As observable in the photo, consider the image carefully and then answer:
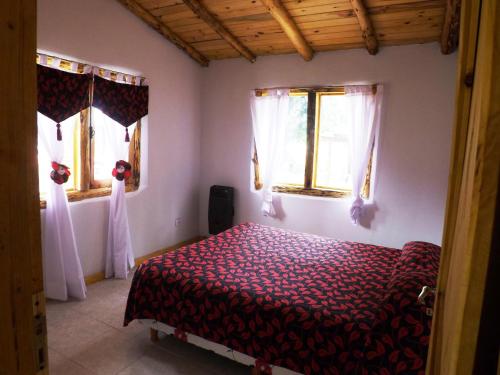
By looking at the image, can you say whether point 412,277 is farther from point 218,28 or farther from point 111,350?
point 218,28

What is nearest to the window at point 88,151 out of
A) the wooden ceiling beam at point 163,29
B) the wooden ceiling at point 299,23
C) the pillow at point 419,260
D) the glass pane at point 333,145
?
the wooden ceiling beam at point 163,29

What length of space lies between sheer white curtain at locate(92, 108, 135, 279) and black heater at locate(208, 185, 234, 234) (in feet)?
3.95

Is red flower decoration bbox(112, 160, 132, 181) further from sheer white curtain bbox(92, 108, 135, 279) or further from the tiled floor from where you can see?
the tiled floor

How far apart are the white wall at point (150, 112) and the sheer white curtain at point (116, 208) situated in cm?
9

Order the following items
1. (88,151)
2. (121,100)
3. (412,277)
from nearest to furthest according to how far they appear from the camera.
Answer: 1. (412,277)
2. (88,151)
3. (121,100)

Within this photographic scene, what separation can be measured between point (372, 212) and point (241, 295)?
2203 mm

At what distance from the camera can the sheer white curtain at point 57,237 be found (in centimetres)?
286

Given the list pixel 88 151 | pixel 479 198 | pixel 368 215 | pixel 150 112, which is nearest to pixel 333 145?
pixel 368 215

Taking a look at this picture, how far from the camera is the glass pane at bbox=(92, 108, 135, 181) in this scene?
3.31m

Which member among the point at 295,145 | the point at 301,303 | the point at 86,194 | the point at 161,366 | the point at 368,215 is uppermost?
the point at 295,145

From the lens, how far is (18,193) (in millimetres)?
653

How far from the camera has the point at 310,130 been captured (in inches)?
157

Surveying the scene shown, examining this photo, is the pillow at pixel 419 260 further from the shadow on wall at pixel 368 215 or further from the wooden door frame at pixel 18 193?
the wooden door frame at pixel 18 193

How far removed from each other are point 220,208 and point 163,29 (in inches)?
86.3
